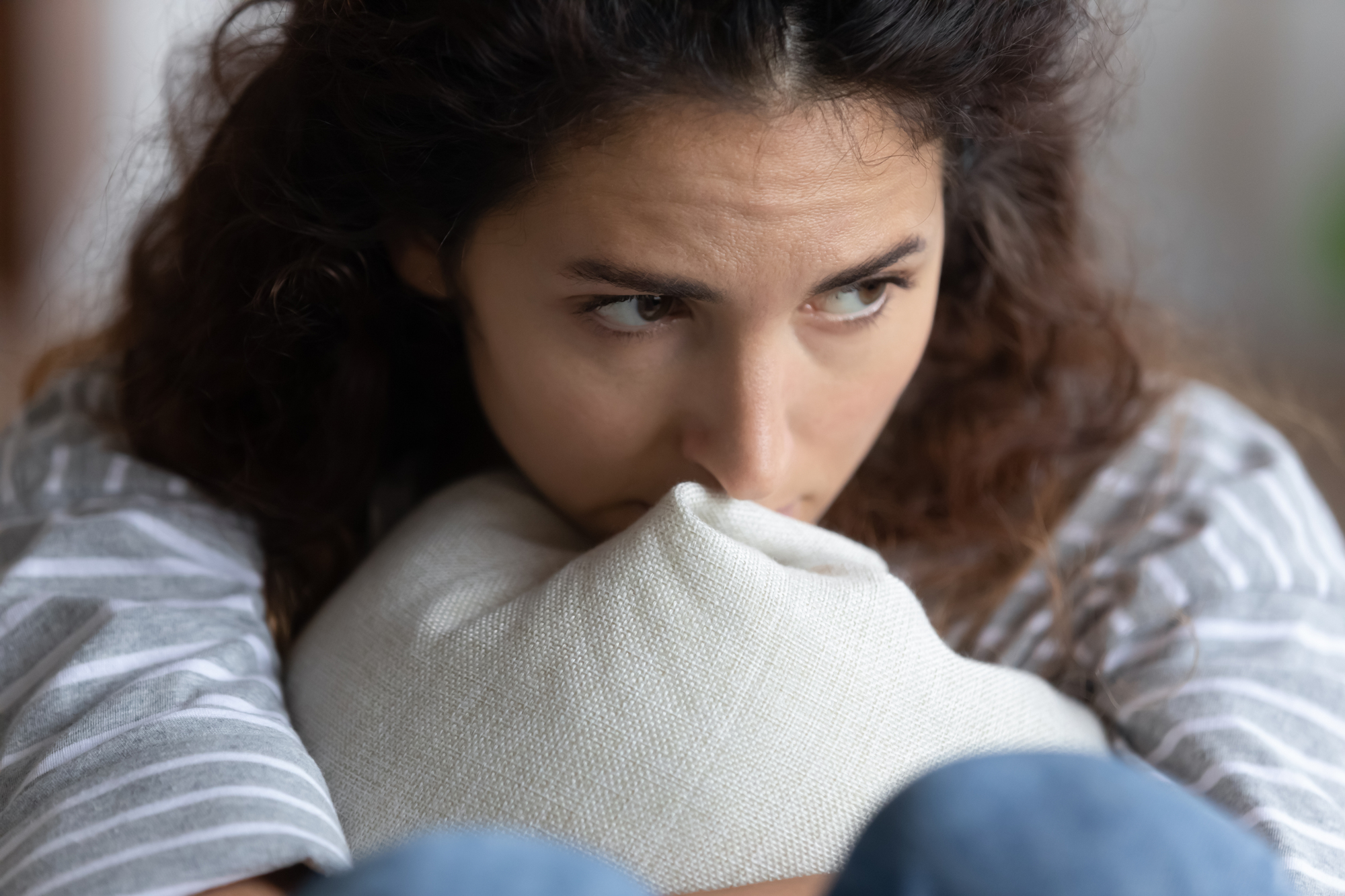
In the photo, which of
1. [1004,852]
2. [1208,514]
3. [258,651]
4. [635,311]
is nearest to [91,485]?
[258,651]

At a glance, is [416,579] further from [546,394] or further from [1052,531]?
[1052,531]

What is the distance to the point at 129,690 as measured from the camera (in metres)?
A: 0.76

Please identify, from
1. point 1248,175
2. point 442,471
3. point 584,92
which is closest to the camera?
point 584,92

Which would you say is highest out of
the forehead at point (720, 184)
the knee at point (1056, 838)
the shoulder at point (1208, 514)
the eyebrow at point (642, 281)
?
the forehead at point (720, 184)

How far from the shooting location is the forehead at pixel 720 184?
28.3 inches

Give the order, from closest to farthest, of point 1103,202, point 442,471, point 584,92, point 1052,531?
point 584,92 → point 1052,531 → point 442,471 → point 1103,202

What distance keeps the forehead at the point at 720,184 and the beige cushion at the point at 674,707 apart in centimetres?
17

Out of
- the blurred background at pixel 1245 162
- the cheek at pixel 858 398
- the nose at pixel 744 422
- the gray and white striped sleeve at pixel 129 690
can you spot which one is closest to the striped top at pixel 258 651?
the gray and white striped sleeve at pixel 129 690

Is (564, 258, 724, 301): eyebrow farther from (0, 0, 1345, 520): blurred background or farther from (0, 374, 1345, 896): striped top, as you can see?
(0, 0, 1345, 520): blurred background

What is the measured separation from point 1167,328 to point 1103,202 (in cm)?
16

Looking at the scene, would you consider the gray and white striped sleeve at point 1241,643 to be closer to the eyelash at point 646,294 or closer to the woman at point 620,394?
the woman at point 620,394

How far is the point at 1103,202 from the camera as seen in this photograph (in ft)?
4.16

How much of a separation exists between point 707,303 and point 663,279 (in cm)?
4

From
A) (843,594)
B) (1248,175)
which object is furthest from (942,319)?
(1248,175)
